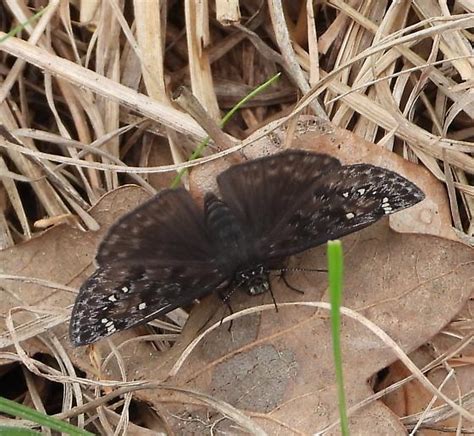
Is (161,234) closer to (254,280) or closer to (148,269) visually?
(148,269)

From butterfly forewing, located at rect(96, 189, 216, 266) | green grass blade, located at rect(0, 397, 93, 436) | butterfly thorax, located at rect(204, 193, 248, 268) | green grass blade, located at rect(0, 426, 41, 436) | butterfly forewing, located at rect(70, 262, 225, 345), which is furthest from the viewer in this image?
butterfly thorax, located at rect(204, 193, 248, 268)

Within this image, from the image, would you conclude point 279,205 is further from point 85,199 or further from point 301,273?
point 85,199

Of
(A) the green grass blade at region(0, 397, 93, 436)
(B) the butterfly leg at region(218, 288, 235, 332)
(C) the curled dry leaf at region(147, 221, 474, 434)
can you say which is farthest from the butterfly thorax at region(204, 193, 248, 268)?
(A) the green grass blade at region(0, 397, 93, 436)

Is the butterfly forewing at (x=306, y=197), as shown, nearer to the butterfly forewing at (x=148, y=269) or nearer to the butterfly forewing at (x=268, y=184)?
the butterfly forewing at (x=268, y=184)

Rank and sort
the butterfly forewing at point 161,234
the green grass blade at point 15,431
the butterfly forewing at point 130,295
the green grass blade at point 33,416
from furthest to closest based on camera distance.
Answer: the butterfly forewing at point 161,234 < the butterfly forewing at point 130,295 < the green grass blade at point 15,431 < the green grass blade at point 33,416

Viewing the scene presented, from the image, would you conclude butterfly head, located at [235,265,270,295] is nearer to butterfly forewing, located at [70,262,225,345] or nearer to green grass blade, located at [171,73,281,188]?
butterfly forewing, located at [70,262,225,345]

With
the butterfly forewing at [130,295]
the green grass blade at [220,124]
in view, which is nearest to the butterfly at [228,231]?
the butterfly forewing at [130,295]

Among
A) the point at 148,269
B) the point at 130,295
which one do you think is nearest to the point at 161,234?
the point at 148,269

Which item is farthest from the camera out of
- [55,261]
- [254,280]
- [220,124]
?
[220,124]
